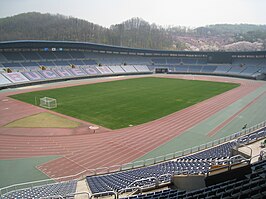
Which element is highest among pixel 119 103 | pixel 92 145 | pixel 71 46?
pixel 71 46

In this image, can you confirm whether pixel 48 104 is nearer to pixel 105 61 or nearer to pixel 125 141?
pixel 125 141

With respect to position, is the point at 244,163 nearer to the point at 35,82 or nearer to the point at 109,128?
the point at 109,128

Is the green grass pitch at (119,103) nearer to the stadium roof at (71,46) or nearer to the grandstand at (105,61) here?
the grandstand at (105,61)

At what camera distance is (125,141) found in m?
23.0

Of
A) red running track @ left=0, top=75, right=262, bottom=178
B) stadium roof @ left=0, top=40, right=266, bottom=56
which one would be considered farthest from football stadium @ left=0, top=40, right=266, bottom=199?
stadium roof @ left=0, top=40, right=266, bottom=56

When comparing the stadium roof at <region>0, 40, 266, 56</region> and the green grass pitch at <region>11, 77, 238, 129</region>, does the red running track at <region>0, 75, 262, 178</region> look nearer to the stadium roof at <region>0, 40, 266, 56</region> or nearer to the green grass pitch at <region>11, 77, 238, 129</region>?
the green grass pitch at <region>11, 77, 238, 129</region>

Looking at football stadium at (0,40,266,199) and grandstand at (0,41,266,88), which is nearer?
football stadium at (0,40,266,199)

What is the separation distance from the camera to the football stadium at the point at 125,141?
10711 millimetres

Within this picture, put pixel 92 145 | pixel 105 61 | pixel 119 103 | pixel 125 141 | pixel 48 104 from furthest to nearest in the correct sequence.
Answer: pixel 105 61
pixel 119 103
pixel 48 104
pixel 125 141
pixel 92 145

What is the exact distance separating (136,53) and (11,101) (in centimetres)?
5870

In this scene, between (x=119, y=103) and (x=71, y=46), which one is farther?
(x=71, y=46)

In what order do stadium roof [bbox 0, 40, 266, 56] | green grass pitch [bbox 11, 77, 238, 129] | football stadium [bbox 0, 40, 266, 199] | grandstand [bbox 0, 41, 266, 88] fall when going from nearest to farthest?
football stadium [bbox 0, 40, 266, 199], green grass pitch [bbox 11, 77, 238, 129], stadium roof [bbox 0, 40, 266, 56], grandstand [bbox 0, 41, 266, 88]

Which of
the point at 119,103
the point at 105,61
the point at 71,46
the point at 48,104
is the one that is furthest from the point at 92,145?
the point at 105,61

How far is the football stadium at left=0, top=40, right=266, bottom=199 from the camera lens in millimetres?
10711
